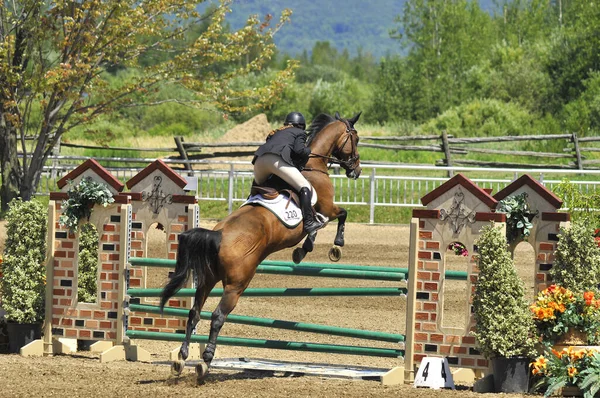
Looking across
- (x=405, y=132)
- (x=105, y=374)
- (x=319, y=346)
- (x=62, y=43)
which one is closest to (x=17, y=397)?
(x=105, y=374)

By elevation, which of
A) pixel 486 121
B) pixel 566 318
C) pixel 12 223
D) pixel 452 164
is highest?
pixel 486 121

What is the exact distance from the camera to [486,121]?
38.8m

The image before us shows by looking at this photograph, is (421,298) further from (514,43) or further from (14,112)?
(514,43)

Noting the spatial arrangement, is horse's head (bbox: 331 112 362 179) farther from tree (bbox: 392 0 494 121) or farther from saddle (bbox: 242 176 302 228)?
tree (bbox: 392 0 494 121)

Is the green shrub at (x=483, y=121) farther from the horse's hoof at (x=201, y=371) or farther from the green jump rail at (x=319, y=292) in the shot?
the horse's hoof at (x=201, y=371)

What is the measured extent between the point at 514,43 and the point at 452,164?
31276mm

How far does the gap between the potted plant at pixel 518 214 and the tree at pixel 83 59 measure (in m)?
11.5

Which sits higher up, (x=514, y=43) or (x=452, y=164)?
(x=514, y=43)

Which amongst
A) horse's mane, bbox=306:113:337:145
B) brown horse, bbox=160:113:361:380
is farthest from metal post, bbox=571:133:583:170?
brown horse, bbox=160:113:361:380

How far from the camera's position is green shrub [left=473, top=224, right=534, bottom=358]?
8.16 meters

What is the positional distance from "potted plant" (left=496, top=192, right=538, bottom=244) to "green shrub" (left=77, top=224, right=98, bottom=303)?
4125 mm

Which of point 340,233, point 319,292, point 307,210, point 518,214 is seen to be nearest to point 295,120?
point 307,210

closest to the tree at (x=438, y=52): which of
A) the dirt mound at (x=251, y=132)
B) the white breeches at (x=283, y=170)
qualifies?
the dirt mound at (x=251, y=132)

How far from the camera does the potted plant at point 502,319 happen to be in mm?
8164
